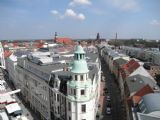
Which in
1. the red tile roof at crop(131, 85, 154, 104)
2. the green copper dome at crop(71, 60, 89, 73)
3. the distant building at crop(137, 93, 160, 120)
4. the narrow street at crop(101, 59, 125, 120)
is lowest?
the narrow street at crop(101, 59, 125, 120)

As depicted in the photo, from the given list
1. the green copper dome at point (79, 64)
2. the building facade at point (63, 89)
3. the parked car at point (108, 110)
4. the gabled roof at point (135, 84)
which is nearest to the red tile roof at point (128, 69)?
the gabled roof at point (135, 84)

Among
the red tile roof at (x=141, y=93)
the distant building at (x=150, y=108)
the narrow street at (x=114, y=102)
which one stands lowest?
the narrow street at (x=114, y=102)

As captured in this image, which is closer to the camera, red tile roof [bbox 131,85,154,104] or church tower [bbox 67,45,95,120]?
church tower [bbox 67,45,95,120]

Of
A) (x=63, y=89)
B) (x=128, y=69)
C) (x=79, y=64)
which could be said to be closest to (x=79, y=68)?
(x=79, y=64)

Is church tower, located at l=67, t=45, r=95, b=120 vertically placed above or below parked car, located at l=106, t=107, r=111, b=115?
above

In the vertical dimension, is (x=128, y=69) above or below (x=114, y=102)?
above

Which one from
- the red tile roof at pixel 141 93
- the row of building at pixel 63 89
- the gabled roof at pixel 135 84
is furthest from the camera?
the gabled roof at pixel 135 84

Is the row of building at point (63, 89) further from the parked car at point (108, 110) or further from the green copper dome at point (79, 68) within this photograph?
the parked car at point (108, 110)

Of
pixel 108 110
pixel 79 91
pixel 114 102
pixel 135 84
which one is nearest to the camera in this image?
pixel 79 91

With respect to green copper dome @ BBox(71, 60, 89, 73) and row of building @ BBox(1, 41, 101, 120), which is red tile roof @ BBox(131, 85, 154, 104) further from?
green copper dome @ BBox(71, 60, 89, 73)

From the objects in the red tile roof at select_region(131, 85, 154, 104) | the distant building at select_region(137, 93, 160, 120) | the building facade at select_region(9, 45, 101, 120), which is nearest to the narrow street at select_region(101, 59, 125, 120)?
the building facade at select_region(9, 45, 101, 120)

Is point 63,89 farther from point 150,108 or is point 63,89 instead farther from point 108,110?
point 108,110
